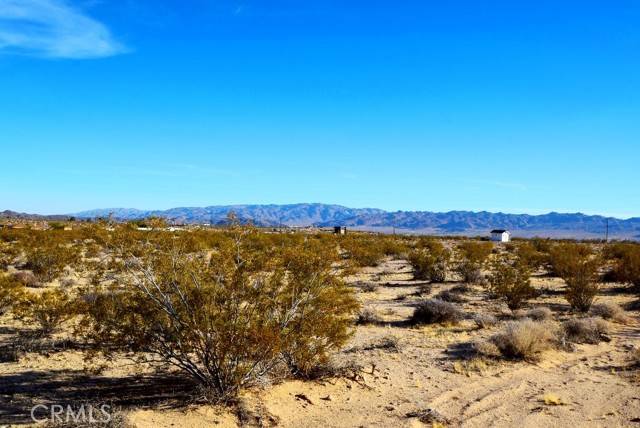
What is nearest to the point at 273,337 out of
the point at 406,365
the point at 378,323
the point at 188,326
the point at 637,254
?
the point at 188,326

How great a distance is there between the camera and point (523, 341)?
10773mm

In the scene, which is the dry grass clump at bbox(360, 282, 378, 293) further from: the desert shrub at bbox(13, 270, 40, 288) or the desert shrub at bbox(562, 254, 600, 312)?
the desert shrub at bbox(13, 270, 40, 288)

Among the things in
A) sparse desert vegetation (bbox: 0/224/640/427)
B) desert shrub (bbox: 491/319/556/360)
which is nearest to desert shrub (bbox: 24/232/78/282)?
sparse desert vegetation (bbox: 0/224/640/427)

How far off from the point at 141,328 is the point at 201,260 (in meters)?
1.40

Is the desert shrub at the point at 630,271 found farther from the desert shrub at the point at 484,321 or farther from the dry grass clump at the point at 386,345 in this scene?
the dry grass clump at the point at 386,345

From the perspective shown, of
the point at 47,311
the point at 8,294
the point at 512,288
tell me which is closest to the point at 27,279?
the point at 8,294

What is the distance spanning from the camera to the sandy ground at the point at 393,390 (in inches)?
298

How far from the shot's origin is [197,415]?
7352mm

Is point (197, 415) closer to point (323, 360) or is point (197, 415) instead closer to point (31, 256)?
point (323, 360)

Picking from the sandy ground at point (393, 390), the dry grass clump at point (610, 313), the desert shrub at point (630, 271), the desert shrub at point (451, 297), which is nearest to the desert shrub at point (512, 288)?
the desert shrub at point (451, 297)
